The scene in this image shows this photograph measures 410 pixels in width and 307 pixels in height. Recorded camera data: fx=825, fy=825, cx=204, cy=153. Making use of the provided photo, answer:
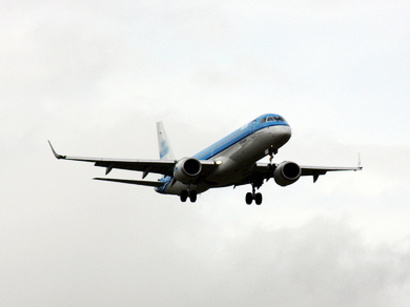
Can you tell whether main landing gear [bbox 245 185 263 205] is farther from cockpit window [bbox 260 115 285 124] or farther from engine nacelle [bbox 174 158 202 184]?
cockpit window [bbox 260 115 285 124]

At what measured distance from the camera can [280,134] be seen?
49281mm

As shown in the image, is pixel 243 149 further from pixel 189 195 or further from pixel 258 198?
pixel 258 198

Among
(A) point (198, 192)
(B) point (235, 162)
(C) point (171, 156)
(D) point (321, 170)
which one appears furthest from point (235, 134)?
(C) point (171, 156)

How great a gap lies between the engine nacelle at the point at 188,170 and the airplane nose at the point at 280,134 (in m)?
5.73

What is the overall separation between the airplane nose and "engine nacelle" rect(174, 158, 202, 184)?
5733mm

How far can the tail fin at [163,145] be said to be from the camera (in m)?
69.7

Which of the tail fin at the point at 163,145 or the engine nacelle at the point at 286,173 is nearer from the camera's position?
the engine nacelle at the point at 286,173

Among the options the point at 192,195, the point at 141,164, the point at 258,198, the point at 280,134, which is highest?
the point at 280,134

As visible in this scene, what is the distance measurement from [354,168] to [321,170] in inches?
103

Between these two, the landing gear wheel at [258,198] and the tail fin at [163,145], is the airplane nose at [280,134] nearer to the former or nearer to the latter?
the landing gear wheel at [258,198]

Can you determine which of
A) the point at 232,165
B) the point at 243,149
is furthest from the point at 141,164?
the point at 243,149

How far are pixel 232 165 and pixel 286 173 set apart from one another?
4.35 metres

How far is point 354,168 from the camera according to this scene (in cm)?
6081

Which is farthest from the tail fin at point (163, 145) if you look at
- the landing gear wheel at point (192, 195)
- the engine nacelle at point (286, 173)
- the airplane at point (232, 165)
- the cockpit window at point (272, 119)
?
the cockpit window at point (272, 119)
